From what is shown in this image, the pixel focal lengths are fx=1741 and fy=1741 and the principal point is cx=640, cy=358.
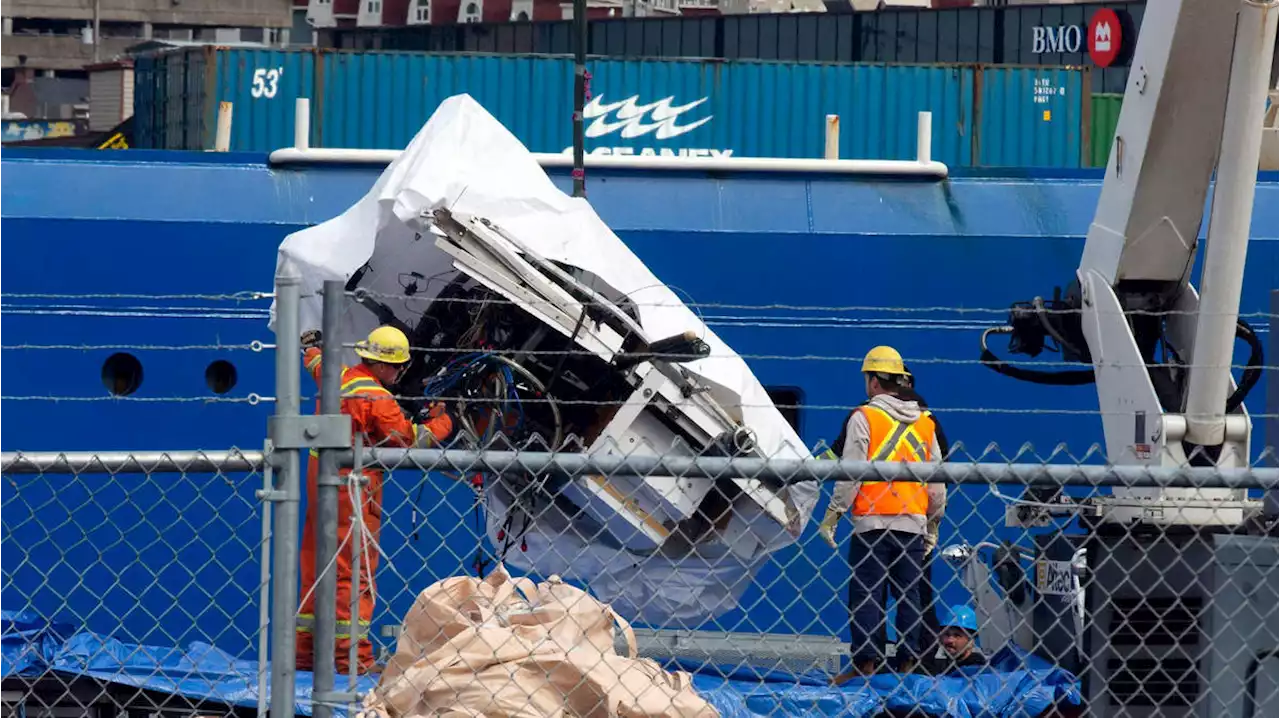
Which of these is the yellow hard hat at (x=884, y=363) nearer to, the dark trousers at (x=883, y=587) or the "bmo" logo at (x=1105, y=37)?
the dark trousers at (x=883, y=587)

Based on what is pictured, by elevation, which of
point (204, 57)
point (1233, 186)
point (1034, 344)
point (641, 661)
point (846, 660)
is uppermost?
point (204, 57)

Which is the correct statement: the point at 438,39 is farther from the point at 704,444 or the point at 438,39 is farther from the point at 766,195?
the point at 704,444

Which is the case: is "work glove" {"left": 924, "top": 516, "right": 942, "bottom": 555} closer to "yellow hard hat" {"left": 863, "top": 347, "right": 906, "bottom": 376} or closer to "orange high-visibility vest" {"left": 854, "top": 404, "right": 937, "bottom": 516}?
"orange high-visibility vest" {"left": 854, "top": 404, "right": 937, "bottom": 516}

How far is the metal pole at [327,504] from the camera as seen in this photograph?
12.8 feet

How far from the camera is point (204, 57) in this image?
17.9 metres

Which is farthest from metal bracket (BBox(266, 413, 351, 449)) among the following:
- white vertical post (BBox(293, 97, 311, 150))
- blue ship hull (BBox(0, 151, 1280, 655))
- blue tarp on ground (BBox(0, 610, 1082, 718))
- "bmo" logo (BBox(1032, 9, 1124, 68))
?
"bmo" logo (BBox(1032, 9, 1124, 68))

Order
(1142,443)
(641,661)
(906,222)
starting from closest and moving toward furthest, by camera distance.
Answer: (641,661)
(1142,443)
(906,222)

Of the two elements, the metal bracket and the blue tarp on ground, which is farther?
the blue tarp on ground

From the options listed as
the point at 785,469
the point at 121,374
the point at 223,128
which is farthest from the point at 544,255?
the point at 223,128

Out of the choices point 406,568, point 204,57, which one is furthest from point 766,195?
point 204,57

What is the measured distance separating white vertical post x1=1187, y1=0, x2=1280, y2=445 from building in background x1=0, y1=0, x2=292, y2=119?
61.4m

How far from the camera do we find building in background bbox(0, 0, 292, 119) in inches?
2613

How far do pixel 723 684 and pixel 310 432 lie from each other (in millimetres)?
3029

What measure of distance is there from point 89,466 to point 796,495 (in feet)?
13.7
